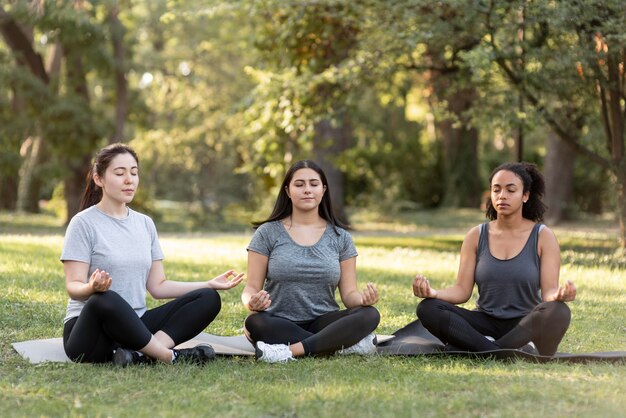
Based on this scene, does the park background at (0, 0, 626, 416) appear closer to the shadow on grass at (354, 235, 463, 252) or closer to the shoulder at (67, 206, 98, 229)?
the shadow on grass at (354, 235, 463, 252)

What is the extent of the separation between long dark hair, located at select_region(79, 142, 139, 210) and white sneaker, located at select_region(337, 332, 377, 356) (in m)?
1.73

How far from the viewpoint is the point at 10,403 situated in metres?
4.34

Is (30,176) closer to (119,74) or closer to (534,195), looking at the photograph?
(119,74)

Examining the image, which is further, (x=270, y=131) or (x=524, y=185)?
(x=270, y=131)

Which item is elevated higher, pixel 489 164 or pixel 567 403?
pixel 489 164

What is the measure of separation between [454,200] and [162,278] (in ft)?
76.9

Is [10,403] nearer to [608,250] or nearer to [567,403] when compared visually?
[567,403]

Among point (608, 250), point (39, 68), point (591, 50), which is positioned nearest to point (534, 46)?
point (591, 50)

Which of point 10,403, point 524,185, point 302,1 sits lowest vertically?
point 10,403

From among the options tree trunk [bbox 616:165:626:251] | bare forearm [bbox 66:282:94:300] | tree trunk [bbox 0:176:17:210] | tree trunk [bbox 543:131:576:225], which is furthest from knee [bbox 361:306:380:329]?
tree trunk [bbox 0:176:17:210]

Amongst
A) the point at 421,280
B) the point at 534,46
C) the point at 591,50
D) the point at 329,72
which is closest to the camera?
the point at 421,280

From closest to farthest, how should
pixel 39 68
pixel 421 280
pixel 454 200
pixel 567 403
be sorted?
pixel 567 403 < pixel 421 280 < pixel 39 68 < pixel 454 200

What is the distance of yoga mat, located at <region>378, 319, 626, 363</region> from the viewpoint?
5.43 metres

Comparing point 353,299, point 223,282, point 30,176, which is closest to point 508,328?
point 353,299
